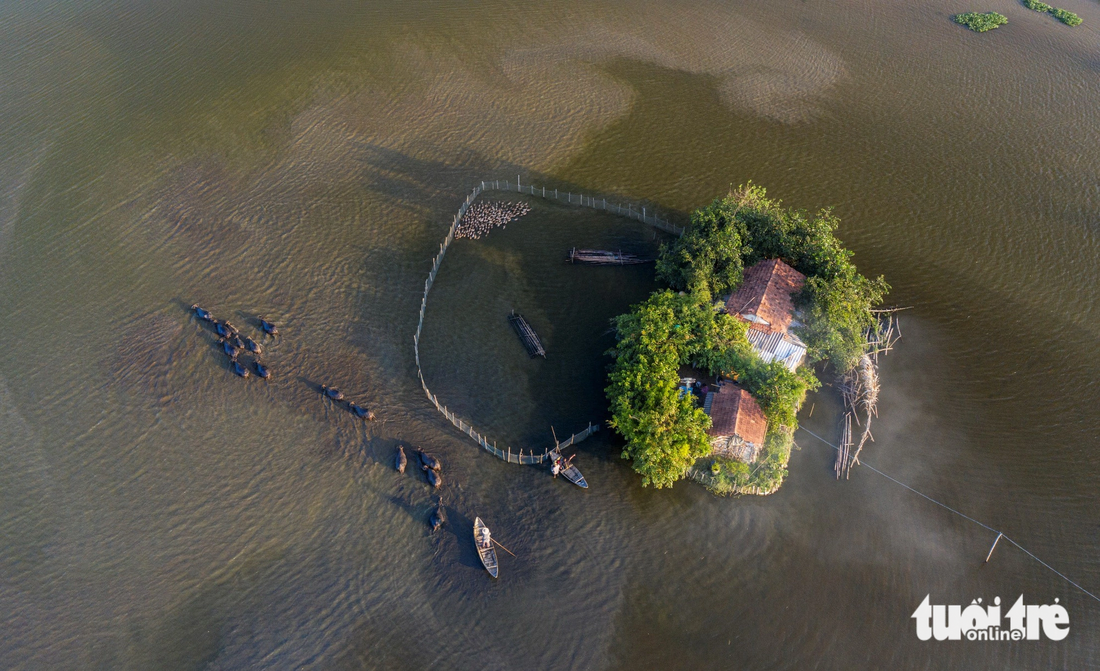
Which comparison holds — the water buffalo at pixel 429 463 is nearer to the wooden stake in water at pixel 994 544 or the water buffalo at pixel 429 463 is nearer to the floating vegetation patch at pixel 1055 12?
the wooden stake in water at pixel 994 544

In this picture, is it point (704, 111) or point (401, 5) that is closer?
point (704, 111)

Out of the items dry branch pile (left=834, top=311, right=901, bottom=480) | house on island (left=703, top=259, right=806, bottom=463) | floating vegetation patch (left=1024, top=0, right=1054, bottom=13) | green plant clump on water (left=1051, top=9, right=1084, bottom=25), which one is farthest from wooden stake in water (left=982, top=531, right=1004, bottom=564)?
floating vegetation patch (left=1024, top=0, right=1054, bottom=13)

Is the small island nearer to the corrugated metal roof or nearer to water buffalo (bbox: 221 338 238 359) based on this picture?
the corrugated metal roof

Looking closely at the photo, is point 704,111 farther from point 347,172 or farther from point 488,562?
point 488,562

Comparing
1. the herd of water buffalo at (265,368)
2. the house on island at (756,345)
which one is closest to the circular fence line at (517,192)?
the herd of water buffalo at (265,368)

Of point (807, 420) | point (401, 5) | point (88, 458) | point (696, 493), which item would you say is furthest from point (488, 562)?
point (401, 5)

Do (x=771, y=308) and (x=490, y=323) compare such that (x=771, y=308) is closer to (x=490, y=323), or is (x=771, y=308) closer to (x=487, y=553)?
(x=490, y=323)
